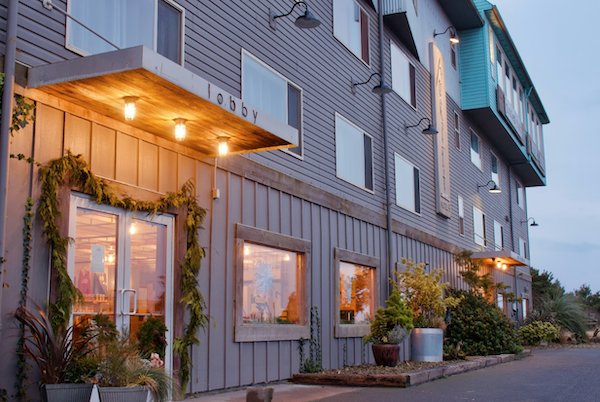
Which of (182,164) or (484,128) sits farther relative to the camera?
(484,128)

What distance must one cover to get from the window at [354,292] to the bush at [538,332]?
11935 millimetres

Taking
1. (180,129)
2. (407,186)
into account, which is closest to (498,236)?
(407,186)

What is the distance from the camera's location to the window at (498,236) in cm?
2639

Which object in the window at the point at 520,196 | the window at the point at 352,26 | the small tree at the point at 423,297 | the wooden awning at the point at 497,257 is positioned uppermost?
the window at the point at 352,26

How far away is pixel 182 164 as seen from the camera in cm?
870

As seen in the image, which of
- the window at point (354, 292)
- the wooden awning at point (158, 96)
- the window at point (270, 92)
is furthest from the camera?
Result: the window at point (354, 292)

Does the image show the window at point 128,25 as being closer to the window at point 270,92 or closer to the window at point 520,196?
the window at point 270,92

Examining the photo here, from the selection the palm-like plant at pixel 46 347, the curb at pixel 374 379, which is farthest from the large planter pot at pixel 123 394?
the curb at pixel 374 379

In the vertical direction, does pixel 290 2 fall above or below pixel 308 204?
above

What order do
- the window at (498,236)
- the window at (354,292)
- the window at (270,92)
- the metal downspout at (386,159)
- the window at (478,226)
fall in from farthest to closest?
the window at (498,236)
the window at (478,226)
the metal downspout at (386,159)
the window at (354,292)
the window at (270,92)

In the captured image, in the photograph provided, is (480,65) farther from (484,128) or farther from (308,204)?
(308,204)

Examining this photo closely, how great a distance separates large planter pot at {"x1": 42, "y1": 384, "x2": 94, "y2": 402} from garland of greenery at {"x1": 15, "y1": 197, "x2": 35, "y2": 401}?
0.22m

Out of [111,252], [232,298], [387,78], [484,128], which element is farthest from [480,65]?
[111,252]

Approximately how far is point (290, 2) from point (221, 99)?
5049 mm
